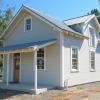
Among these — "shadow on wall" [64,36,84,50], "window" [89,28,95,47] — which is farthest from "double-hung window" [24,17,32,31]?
"window" [89,28,95,47]

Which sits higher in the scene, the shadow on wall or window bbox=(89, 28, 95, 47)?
window bbox=(89, 28, 95, 47)

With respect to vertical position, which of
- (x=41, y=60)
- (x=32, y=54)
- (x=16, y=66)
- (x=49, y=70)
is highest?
(x=32, y=54)

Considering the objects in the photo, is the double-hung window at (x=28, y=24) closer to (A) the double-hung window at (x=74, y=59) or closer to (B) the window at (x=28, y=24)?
(B) the window at (x=28, y=24)

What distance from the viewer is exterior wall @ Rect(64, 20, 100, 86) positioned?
17430 millimetres

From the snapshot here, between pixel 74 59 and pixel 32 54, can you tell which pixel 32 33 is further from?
pixel 74 59

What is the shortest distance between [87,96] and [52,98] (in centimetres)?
219

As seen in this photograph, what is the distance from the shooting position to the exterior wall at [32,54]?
55.7ft

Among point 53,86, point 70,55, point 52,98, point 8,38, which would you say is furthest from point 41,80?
point 8,38

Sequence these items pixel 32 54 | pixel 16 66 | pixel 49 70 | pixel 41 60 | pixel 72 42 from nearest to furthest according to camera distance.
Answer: pixel 49 70
pixel 41 60
pixel 72 42
pixel 32 54
pixel 16 66

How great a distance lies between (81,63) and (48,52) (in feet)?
11.4

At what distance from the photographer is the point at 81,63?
63.4 ft

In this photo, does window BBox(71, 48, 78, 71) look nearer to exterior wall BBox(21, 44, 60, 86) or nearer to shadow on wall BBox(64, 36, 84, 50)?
shadow on wall BBox(64, 36, 84, 50)

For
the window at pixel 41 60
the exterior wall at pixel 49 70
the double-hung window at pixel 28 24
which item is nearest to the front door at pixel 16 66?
the exterior wall at pixel 49 70

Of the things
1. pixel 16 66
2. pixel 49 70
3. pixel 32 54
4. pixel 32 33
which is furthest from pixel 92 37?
pixel 16 66
